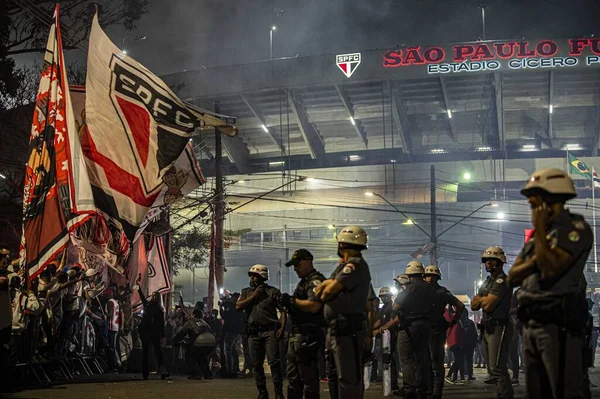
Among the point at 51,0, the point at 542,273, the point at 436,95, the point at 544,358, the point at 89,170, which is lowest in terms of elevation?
the point at 544,358

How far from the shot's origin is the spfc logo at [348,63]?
52.2 metres

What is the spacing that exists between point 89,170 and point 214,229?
1720 centimetres

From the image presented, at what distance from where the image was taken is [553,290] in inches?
220

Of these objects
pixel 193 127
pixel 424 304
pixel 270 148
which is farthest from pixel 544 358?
pixel 270 148

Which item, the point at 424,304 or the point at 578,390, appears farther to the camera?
the point at 424,304

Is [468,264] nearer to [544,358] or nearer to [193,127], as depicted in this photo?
[193,127]

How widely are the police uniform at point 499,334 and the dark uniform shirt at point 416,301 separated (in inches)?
45.4

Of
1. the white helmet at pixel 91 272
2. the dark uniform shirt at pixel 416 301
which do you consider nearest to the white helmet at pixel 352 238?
the dark uniform shirt at pixel 416 301

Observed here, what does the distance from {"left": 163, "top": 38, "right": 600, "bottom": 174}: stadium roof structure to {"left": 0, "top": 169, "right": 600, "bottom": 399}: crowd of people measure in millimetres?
32223

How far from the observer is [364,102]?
56.4 m

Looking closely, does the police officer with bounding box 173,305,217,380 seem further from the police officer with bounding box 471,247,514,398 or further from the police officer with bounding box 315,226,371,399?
the police officer with bounding box 315,226,371,399

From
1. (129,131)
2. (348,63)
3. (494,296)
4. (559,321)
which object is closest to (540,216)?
(559,321)

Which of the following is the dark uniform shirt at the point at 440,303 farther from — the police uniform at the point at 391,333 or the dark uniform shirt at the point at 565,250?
the dark uniform shirt at the point at 565,250

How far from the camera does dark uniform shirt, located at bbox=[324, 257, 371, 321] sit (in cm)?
789
